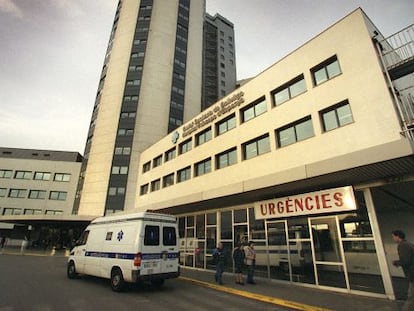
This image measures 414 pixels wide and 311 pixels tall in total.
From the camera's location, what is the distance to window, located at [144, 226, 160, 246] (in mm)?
9208

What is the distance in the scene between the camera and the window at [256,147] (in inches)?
547

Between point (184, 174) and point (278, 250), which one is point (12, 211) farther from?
point (278, 250)

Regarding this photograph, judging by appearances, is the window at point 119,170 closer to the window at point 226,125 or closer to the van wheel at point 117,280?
the window at point 226,125

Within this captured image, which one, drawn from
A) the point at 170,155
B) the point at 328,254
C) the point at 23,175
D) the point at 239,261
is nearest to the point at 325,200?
the point at 328,254

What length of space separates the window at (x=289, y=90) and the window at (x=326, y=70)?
0.66 metres

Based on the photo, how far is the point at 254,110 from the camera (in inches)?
607

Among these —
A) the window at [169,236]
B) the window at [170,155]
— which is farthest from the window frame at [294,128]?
the window at [170,155]

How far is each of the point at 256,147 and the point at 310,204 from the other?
16.9 feet

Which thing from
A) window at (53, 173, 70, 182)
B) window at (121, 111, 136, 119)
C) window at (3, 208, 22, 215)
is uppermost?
window at (121, 111, 136, 119)

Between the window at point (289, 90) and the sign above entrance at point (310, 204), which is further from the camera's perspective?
the window at point (289, 90)

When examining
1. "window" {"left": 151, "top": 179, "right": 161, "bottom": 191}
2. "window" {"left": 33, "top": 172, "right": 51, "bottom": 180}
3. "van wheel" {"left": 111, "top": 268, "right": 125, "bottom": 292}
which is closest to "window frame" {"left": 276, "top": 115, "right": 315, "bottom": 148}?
"van wheel" {"left": 111, "top": 268, "right": 125, "bottom": 292}

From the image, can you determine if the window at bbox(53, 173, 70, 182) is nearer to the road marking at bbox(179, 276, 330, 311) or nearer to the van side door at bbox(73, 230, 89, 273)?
the van side door at bbox(73, 230, 89, 273)

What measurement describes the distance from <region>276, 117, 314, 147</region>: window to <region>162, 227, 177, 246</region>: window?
7.34 m

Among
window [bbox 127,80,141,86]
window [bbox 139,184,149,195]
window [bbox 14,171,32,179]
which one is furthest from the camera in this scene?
window [bbox 14,171,32,179]
